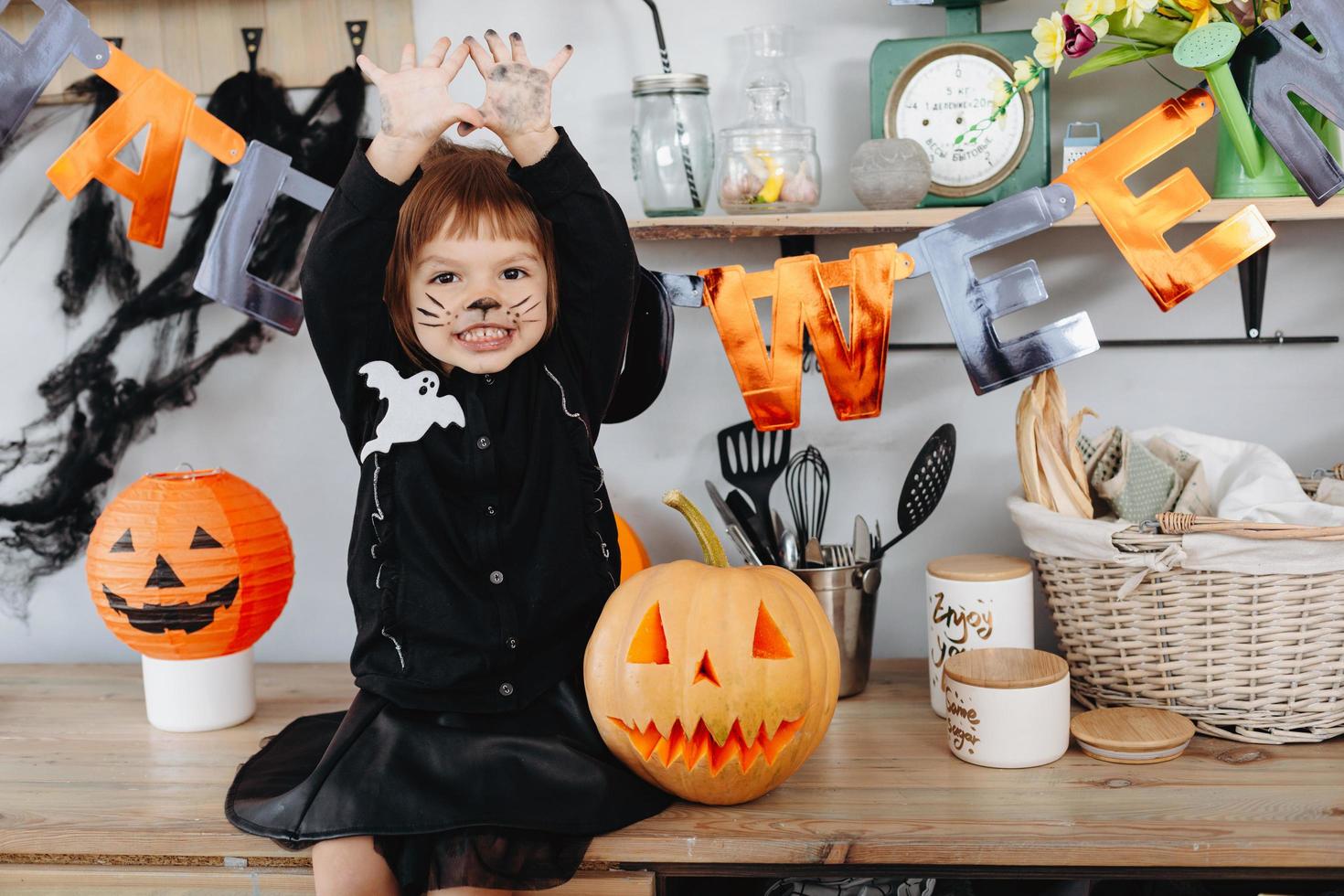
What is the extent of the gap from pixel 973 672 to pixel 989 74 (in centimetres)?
66

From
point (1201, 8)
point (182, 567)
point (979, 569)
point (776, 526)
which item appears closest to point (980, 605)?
point (979, 569)

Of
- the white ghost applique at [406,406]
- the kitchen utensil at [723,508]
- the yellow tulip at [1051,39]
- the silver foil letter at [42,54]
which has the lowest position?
the kitchen utensil at [723,508]

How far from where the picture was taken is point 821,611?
1.09m

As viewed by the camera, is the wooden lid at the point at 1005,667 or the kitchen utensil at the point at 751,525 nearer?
the wooden lid at the point at 1005,667

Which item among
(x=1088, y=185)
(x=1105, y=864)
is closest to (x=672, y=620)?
(x=1105, y=864)

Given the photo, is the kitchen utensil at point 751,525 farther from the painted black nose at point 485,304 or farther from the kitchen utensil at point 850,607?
the painted black nose at point 485,304

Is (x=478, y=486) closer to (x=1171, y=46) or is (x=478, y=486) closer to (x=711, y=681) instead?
(x=711, y=681)

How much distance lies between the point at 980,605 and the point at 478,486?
0.52m

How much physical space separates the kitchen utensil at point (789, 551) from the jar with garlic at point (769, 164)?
362 millimetres

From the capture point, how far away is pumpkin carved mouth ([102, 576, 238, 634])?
126cm

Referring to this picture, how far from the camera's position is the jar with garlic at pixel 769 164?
4.36ft

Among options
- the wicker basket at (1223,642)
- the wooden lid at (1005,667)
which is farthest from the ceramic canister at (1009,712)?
the wicker basket at (1223,642)

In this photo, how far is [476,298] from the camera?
3.54 ft

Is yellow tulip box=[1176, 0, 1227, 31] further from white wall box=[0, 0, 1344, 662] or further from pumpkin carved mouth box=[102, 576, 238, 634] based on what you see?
pumpkin carved mouth box=[102, 576, 238, 634]
